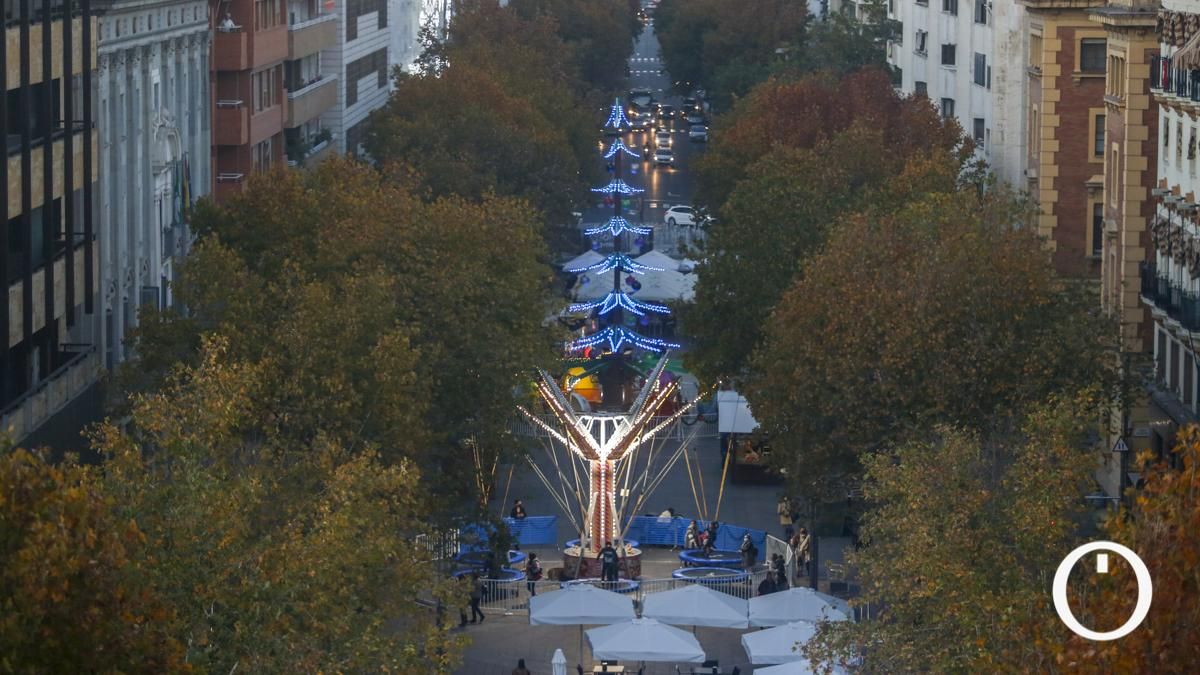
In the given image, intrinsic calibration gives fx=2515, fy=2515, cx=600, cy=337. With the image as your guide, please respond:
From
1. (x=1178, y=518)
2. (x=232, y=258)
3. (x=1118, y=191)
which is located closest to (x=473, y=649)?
(x=232, y=258)

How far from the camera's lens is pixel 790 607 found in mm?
47812

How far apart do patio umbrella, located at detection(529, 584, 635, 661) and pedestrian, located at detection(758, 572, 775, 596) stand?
Answer: 539cm

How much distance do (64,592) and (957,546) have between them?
1690cm

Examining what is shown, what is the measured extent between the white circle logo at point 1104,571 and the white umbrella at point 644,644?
83.4 feet

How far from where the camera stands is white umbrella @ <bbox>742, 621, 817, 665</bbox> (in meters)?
45.4

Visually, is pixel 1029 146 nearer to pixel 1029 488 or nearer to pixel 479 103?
pixel 479 103

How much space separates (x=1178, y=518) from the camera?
70.0 ft

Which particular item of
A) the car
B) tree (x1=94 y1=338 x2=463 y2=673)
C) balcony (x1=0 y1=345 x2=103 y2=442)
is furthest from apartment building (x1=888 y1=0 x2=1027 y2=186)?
tree (x1=94 y1=338 x2=463 y2=673)

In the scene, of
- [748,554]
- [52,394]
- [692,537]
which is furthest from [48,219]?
[748,554]

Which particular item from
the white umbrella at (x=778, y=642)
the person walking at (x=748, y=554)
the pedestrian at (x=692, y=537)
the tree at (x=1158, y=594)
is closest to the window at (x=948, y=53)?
the pedestrian at (x=692, y=537)

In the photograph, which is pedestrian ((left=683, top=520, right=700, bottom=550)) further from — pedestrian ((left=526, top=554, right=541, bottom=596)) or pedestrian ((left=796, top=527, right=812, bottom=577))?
pedestrian ((left=526, top=554, right=541, bottom=596))

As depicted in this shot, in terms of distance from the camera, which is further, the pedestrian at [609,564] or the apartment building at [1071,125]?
the apartment building at [1071,125]

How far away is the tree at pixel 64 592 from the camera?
20.3 meters

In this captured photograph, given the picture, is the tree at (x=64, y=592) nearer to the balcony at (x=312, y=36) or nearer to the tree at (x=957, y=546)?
the tree at (x=957, y=546)
